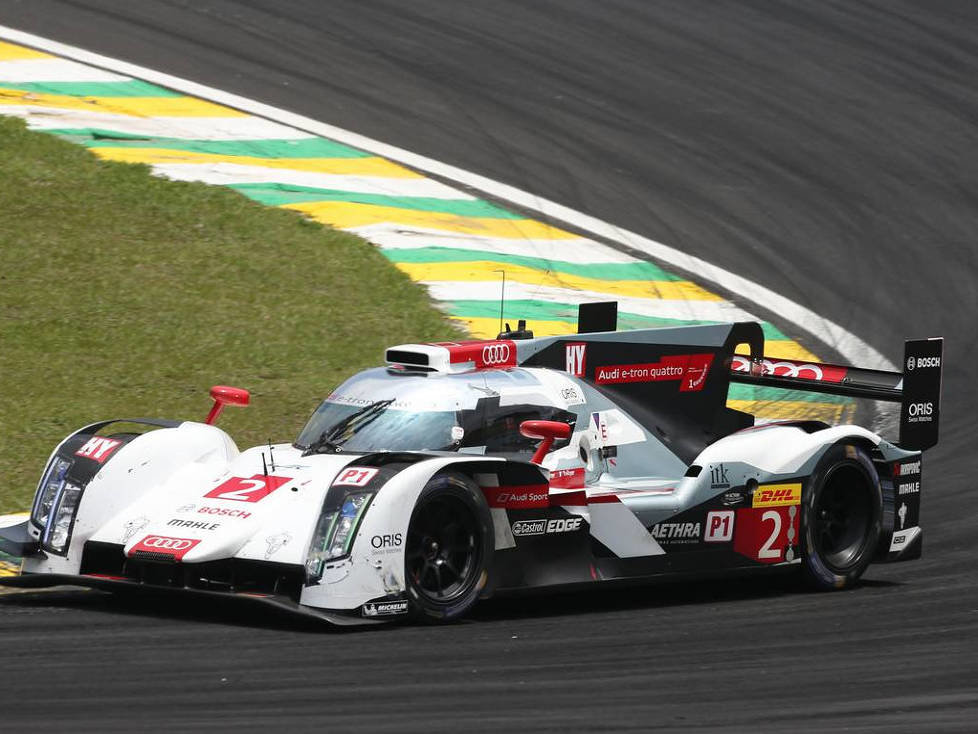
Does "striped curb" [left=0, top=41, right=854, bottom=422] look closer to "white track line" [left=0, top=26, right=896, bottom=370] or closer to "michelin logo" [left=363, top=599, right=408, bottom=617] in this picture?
"white track line" [left=0, top=26, right=896, bottom=370]

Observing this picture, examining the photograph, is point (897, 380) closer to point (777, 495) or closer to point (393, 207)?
point (777, 495)

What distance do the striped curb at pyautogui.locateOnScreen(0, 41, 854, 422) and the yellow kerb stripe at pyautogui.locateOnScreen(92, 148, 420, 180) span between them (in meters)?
0.02

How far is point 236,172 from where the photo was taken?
16359 mm

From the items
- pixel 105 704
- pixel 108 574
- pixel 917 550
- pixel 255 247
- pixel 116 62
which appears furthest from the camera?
pixel 116 62

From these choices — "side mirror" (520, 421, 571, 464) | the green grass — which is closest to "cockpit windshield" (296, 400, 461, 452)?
"side mirror" (520, 421, 571, 464)

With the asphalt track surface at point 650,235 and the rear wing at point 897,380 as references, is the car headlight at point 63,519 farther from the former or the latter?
the rear wing at point 897,380

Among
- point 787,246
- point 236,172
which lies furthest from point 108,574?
point 787,246

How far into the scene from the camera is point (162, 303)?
45.9 ft

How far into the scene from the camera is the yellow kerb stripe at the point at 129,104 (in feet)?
55.7

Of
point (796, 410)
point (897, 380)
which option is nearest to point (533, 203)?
point (796, 410)

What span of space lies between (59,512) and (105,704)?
2336 millimetres

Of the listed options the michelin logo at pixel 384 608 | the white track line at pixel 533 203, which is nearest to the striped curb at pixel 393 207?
the white track line at pixel 533 203

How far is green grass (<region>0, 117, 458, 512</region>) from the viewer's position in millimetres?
12461

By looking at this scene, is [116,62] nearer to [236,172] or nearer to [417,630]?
[236,172]
